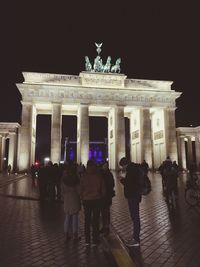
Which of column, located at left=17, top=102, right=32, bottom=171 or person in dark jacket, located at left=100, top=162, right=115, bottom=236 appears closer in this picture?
person in dark jacket, located at left=100, top=162, right=115, bottom=236

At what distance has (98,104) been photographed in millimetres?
44312

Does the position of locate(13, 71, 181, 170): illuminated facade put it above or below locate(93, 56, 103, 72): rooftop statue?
below

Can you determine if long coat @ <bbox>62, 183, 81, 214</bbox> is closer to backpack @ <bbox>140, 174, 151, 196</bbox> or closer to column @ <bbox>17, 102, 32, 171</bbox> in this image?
backpack @ <bbox>140, 174, 151, 196</bbox>

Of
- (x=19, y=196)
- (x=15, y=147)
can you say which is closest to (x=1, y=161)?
(x=15, y=147)

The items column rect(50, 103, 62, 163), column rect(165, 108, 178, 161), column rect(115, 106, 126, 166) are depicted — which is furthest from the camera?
column rect(165, 108, 178, 161)

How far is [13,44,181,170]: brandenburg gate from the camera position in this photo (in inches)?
1679

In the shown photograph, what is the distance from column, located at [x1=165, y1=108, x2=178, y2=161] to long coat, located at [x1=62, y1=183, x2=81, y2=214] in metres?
40.0

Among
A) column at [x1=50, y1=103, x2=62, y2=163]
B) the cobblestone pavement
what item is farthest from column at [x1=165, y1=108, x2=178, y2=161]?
the cobblestone pavement

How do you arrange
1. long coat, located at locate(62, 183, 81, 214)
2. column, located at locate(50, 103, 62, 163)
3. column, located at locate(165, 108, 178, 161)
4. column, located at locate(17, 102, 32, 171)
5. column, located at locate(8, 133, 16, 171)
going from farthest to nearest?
column, located at locate(8, 133, 16, 171), column, located at locate(165, 108, 178, 161), column, located at locate(50, 103, 62, 163), column, located at locate(17, 102, 32, 171), long coat, located at locate(62, 183, 81, 214)

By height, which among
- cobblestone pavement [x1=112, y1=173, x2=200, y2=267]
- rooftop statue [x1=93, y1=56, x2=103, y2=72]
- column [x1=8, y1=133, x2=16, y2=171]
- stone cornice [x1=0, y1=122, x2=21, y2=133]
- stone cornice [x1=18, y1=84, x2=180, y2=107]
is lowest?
cobblestone pavement [x1=112, y1=173, x2=200, y2=267]

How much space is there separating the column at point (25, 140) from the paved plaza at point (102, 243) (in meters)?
31.3

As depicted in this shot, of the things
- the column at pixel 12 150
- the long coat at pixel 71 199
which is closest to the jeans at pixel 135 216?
the long coat at pixel 71 199

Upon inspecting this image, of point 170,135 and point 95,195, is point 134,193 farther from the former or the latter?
point 170,135

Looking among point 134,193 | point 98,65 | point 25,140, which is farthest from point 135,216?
point 98,65
